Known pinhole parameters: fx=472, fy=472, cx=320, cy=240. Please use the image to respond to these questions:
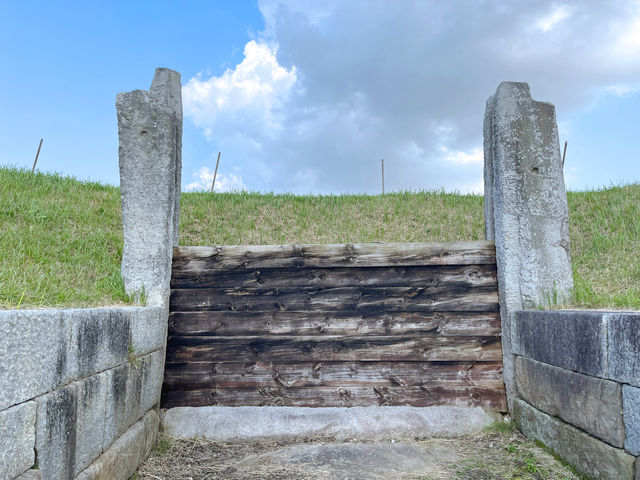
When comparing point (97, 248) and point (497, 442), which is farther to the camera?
point (97, 248)

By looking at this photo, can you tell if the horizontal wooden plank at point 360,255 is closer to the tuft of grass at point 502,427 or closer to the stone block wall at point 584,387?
the stone block wall at point 584,387

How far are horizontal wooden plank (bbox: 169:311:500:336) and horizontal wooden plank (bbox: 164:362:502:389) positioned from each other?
33 cm

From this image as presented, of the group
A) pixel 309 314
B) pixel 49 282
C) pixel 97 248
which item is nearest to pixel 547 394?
pixel 309 314

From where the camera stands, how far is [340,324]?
16.4ft

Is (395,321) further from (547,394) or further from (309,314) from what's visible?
(547,394)

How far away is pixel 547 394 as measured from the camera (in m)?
4.09

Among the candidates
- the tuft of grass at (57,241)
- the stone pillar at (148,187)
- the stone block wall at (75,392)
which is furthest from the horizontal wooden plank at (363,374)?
the tuft of grass at (57,241)

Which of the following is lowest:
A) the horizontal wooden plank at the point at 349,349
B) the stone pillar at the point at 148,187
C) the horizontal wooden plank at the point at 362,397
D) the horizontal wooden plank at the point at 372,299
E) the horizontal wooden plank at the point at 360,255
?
the horizontal wooden plank at the point at 362,397

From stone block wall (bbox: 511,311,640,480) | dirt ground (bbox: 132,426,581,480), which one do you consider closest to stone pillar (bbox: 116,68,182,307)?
dirt ground (bbox: 132,426,581,480)

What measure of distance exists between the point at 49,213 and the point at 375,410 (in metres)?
5.85

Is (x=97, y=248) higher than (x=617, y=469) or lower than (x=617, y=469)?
higher

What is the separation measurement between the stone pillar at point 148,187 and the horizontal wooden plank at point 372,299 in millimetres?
412

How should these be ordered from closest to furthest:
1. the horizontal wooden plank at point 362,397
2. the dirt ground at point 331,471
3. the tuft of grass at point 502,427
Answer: the dirt ground at point 331,471 → the tuft of grass at point 502,427 → the horizontal wooden plank at point 362,397

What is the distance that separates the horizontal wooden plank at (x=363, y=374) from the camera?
195 inches
